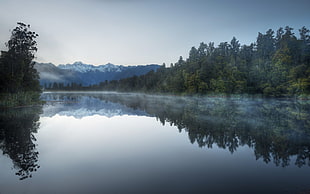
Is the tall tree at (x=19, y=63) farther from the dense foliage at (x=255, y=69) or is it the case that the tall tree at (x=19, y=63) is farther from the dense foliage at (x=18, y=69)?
the dense foliage at (x=255, y=69)

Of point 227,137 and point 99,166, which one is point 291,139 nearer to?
point 227,137

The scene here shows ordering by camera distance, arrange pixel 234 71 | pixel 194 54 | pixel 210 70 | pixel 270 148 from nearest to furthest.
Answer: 1. pixel 270 148
2. pixel 234 71
3. pixel 210 70
4. pixel 194 54

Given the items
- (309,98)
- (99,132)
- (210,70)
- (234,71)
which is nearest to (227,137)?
(99,132)

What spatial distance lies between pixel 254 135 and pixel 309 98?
55296mm

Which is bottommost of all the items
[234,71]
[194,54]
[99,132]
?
[99,132]

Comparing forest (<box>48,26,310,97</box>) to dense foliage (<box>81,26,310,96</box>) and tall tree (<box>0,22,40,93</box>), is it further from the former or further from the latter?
tall tree (<box>0,22,40,93</box>)

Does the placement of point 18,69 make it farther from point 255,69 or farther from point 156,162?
point 255,69

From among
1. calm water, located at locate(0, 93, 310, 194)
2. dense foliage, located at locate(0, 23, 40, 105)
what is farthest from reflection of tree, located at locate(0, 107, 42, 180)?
dense foliage, located at locate(0, 23, 40, 105)

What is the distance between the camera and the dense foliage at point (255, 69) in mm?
64625

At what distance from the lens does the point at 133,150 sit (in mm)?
11211

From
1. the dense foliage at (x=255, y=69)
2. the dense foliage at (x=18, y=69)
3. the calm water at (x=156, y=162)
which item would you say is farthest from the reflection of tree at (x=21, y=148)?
the dense foliage at (x=255, y=69)

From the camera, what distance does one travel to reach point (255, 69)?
7381 centimetres

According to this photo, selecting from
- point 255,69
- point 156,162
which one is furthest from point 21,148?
point 255,69

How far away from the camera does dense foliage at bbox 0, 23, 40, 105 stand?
35.5 metres
